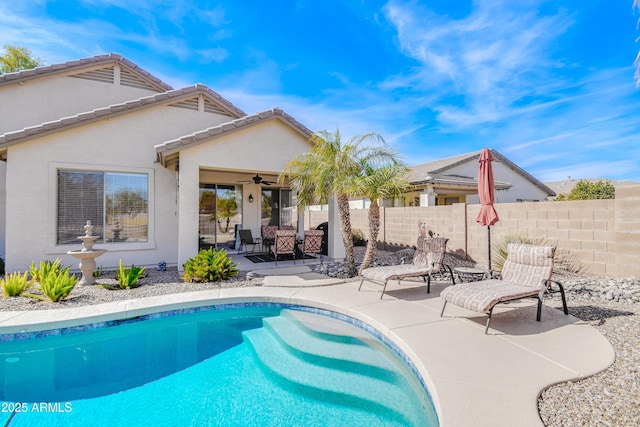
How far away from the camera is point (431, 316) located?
222 inches

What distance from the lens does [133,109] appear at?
33.9ft

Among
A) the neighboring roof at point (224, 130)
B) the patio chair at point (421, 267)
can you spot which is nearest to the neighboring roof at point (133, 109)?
the neighboring roof at point (224, 130)

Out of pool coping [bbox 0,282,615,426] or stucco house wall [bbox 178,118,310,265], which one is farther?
stucco house wall [bbox 178,118,310,265]

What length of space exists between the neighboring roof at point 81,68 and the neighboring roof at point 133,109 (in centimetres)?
242

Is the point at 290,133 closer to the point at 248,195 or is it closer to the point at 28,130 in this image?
the point at 248,195

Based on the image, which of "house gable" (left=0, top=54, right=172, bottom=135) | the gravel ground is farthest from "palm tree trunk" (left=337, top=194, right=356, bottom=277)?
"house gable" (left=0, top=54, right=172, bottom=135)

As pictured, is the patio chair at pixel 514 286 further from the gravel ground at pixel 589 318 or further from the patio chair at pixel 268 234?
the patio chair at pixel 268 234

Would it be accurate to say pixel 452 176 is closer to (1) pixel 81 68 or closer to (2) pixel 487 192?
(2) pixel 487 192

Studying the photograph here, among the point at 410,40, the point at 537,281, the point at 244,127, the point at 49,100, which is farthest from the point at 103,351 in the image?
the point at 410,40

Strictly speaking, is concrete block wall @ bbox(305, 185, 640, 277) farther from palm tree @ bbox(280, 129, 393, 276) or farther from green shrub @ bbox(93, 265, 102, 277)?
green shrub @ bbox(93, 265, 102, 277)

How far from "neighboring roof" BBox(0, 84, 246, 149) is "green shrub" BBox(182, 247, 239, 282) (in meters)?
5.70

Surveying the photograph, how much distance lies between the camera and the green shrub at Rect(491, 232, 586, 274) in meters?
8.04

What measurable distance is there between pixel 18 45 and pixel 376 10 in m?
21.6

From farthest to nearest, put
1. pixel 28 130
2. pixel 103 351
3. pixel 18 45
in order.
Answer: pixel 18 45 → pixel 28 130 → pixel 103 351
